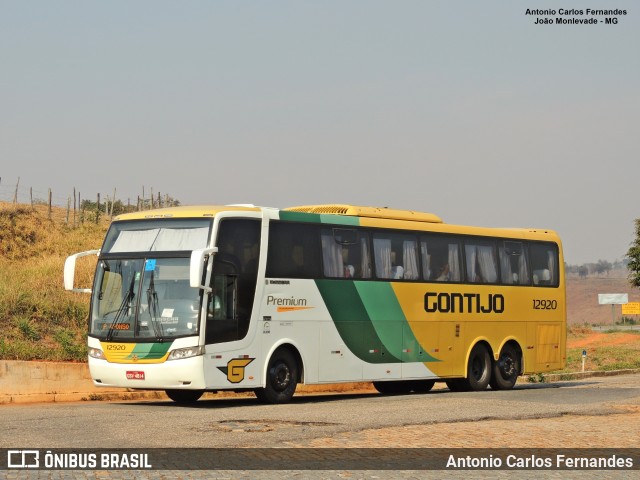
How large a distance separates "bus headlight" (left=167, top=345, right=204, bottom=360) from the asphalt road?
0.90m

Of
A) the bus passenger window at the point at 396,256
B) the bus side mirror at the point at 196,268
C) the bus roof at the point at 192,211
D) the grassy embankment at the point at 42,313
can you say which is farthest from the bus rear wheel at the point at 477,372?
the bus side mirror at the point at 196,268

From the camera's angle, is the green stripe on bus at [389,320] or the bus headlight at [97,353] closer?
the bus headlight at [97,353]

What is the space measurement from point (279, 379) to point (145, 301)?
2.98 m

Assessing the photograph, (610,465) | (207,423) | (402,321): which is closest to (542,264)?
(402,321)

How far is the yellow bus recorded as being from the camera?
19.5 metres

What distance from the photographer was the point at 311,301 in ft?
71.2

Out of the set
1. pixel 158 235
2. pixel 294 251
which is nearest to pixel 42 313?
pixel 158 235

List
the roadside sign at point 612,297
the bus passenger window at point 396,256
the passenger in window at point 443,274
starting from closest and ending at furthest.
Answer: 1. the bus passenger window at point 396,256
2. the passenger in window at point 443,274
3. the roadside sign at point 612,297

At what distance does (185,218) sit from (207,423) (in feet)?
16.2

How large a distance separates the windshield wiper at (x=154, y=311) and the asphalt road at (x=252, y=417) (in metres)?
1.27

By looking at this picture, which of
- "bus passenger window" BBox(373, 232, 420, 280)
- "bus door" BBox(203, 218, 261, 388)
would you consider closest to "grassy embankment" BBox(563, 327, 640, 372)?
"bus passenger window" BBox(373, 232, 420, 280)

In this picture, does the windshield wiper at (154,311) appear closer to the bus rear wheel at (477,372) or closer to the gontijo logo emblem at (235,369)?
the gontijo logo emblem at (235,369)

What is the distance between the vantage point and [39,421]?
53.3 feet

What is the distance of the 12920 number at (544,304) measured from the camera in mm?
27828
